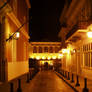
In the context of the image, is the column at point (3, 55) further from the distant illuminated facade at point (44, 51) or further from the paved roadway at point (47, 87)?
the distant illuminated facade at point (44, 51)

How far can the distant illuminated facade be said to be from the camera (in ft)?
165

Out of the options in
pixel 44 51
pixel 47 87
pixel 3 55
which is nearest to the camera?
pixel 47 87

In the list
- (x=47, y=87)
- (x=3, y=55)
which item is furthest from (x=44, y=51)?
(x=47, y=87)

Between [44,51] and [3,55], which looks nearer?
[3,55]

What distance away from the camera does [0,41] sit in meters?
15.2

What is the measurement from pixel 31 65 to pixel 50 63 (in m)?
6.07

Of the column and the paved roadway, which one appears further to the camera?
the column

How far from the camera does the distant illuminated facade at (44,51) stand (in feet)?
165

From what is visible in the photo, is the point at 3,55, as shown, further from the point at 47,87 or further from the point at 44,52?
the point at 44,52

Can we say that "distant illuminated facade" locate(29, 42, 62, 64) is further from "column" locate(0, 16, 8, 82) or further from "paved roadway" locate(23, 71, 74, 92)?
"column" locate(0, 16, 8, 82)

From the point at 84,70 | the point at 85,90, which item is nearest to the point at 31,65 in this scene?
the point at 84,70

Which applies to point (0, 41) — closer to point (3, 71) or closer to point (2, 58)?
point (2, 58)

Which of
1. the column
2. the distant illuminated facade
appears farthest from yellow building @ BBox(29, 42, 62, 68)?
the column

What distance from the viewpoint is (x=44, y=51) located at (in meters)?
51.8
